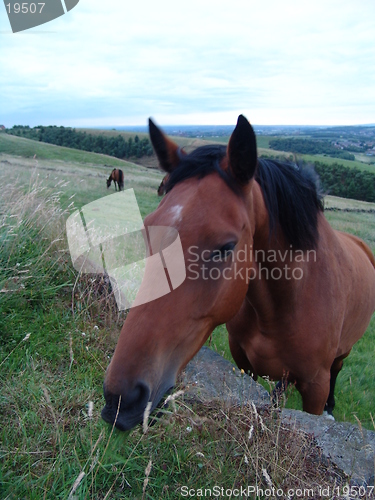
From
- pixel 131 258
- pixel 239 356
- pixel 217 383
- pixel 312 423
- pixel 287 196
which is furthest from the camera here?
pixel 131 258

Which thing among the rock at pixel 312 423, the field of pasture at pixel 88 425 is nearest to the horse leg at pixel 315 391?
the rock at pixel 312 423

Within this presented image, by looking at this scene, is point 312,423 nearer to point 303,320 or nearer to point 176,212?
point 303,320

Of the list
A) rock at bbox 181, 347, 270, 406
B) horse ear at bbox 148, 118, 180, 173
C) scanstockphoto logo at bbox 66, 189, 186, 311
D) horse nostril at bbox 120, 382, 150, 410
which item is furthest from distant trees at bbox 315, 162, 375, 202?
horse nostril at bbox 120, 382, 150, 410

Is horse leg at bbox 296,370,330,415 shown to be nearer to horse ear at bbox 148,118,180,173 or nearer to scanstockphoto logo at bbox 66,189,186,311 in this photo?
scanstockphoto logo at bbox 66,189,186,311

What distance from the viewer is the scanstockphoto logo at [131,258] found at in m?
1.55

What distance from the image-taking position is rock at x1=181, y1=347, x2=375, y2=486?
2.08 metres

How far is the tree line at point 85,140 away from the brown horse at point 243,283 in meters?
46.9

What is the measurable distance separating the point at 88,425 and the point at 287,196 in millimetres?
2088

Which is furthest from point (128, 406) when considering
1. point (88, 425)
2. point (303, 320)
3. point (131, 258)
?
point (131, 258)

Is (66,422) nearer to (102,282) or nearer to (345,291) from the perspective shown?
(102,282)

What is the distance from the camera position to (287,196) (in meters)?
2.26

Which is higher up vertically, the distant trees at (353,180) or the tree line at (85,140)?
the tree line at (85,140)

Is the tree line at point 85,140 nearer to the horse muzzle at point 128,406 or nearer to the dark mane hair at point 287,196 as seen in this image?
the dark mane hair at point 287,196

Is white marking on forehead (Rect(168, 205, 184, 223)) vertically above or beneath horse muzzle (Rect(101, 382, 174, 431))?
above
